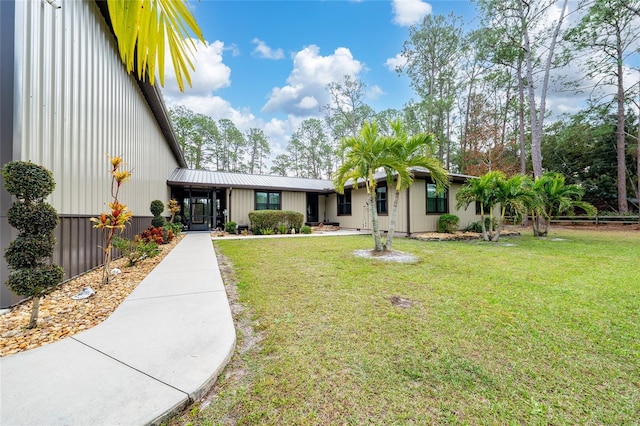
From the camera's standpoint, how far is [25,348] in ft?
7.13

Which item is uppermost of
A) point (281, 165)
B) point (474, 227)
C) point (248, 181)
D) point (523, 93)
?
point (523, 93)

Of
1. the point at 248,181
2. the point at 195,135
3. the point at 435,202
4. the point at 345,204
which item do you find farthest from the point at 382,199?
the point at 195,135

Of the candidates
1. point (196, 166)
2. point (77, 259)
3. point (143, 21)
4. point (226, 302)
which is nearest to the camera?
point (143, 21)

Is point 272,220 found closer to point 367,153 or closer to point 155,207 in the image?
point 155,207

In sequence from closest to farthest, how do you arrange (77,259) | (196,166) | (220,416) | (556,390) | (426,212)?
1. (220,416)
2. (556,390)
3. (77,259)
4. (426,212)
5. (196,166)

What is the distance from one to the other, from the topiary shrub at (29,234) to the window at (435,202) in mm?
12214

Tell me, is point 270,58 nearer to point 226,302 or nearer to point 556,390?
point 226,302

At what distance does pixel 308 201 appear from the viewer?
17.3m

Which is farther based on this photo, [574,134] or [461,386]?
[574,134]

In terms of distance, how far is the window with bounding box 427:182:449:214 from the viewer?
11953mm

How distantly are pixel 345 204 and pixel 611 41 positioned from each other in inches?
773

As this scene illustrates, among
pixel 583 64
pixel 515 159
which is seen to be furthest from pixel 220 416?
pixel 515 159

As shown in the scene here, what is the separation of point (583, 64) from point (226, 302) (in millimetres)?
24893

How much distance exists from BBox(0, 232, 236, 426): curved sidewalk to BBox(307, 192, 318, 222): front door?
14.2 meters
